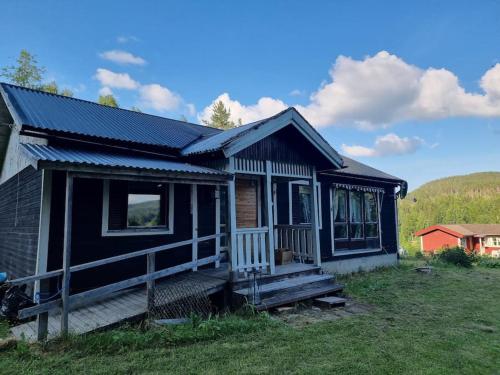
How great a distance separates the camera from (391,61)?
20.2 metres

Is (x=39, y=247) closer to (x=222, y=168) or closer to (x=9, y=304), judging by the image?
(x=9, y=304)

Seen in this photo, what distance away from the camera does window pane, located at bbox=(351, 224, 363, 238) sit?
11.1 metres

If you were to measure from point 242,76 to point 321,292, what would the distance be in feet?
53.1

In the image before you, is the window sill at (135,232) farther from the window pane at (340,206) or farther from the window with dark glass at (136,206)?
the window pane at (340,206)

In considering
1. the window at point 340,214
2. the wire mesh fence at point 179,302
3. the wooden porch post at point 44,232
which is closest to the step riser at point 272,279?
the wire mesh fence at point 179,302

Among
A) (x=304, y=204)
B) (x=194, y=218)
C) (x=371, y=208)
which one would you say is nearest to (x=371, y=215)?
(x=371, y=208)

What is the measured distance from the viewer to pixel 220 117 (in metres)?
37.1

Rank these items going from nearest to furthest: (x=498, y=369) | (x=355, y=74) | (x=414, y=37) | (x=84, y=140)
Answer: (x=498, y=369), (x=84, y=140), (x=414, y=37), (x=355, y=74)

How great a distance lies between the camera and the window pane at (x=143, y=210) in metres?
6.40

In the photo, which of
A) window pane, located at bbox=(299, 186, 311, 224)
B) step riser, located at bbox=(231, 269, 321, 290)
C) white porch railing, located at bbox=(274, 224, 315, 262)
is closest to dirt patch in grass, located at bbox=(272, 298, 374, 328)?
step riser, located at bbox=(231, 269, 321, 290)

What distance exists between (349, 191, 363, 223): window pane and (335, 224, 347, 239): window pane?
1.68 feet

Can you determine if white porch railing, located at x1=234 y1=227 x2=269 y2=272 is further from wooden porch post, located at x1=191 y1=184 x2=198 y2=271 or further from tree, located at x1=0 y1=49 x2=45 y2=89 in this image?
tree, located at x1=0 y1=49 x2=45 y2=89

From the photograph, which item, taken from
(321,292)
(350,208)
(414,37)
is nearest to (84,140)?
(321,292)

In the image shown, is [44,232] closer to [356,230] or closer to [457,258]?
[356,230]
